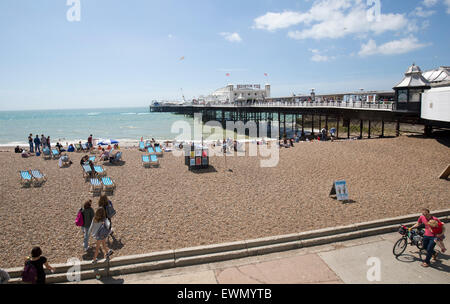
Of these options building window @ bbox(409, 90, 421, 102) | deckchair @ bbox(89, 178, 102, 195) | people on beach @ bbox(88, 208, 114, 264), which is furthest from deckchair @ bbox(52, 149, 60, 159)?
building window @ bbox(409, 90, 421, 102)

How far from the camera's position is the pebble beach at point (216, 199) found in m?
5.53

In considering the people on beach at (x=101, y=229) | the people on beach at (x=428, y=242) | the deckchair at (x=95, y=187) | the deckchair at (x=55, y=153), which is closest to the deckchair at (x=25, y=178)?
the deckchair at (x=95, y=187)

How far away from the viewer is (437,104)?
12.8 m

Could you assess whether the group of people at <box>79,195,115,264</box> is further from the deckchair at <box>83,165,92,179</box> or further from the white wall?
the white wall

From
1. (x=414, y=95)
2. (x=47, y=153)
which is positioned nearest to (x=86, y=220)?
(x=47, y=153)

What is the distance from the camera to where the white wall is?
1198 centimetres

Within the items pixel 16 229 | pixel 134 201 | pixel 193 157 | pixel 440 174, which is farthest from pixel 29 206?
pixel 440 174

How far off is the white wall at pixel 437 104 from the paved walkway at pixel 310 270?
33.1 feet

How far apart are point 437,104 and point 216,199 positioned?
11901 mm

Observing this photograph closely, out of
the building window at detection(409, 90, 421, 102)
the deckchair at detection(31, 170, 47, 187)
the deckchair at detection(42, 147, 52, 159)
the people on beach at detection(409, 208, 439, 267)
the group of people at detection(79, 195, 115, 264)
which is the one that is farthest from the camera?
the building window at detection(409, 90, 421, 102)

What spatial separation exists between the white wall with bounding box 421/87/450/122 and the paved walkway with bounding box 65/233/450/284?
10082mm

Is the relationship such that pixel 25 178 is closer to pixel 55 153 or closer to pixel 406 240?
pixel 55 153
